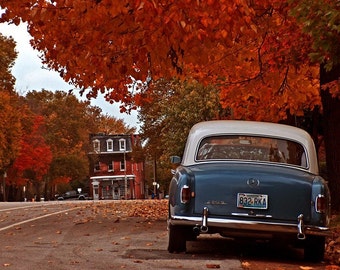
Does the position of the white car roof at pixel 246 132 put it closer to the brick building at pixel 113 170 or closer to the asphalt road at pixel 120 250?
the asphalt road at pixel 120 250

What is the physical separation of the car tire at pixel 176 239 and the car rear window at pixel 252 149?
102cm

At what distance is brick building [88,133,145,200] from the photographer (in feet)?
355

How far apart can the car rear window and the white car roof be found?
0.07 meters

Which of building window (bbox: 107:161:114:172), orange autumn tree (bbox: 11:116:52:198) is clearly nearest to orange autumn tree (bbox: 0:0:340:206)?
orange autumn tree (bbox: 11:116:52:198)

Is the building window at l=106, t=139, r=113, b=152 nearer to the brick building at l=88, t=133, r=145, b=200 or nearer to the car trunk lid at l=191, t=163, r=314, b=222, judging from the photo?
the brick building at l=88, t=133, r=145, b=200

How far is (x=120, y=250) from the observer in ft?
33.0

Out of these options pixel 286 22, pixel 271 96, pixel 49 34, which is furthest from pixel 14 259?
pixel 271 96

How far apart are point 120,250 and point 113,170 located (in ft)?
330

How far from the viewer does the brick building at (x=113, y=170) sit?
355ft

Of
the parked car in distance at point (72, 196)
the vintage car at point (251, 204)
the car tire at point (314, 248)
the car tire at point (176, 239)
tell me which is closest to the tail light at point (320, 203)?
the vintage car at point (251, 204)

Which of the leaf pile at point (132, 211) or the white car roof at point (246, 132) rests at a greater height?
the white car roof at point (246, 132)

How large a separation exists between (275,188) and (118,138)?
10161 centimetres

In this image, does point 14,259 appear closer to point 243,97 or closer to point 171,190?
point 171,190

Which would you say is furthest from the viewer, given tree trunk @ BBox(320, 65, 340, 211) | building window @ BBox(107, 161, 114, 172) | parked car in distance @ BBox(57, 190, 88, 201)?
building window @ BBox(107, 161, 114, 172)
